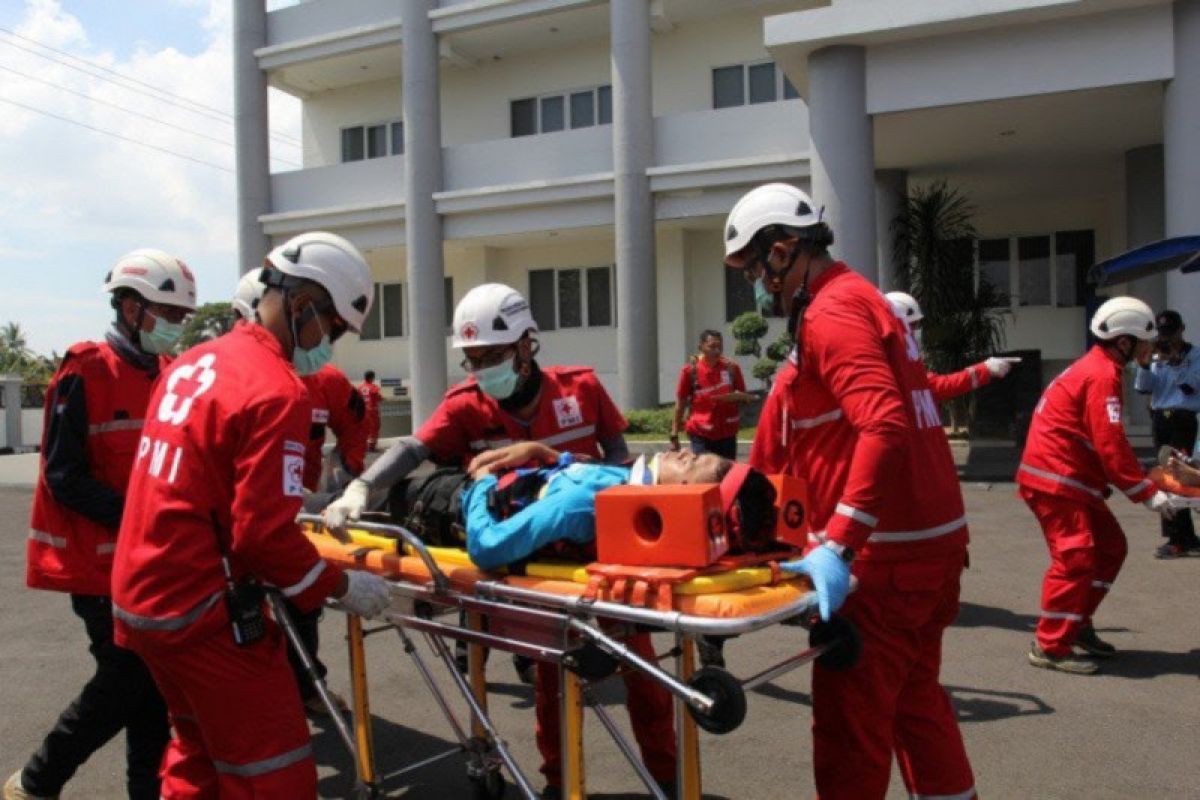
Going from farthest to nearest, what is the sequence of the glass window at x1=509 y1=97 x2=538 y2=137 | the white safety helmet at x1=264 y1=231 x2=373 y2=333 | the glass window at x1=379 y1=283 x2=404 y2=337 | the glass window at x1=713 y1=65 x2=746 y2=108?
the glass window at x1=379 y1=283 x2=404 y2=337
the glass window at x1=509 y1=97 x2=538 y2=137
the glass window at x1=713 y1=65 x2=746 y2=108
the white safety helmet at x1=264 y1=231 x2=373 y2=333

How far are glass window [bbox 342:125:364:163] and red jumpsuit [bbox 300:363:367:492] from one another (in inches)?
805

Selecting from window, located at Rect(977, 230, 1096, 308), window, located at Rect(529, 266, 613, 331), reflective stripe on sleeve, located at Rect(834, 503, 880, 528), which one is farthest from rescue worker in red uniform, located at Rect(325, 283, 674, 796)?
window, located at Rect(529, 266, 613, 331)

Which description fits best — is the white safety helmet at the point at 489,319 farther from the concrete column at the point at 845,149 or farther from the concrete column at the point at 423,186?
the concrete column at the point at 423,186

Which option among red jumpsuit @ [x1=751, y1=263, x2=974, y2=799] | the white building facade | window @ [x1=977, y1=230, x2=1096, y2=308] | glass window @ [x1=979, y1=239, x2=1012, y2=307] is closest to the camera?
red jumpsuit @ [x1=751, y1=263, x2=974, y2=799]

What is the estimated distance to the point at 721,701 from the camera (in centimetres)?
256

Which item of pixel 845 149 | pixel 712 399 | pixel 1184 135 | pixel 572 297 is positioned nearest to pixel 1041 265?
pixel 1184 135

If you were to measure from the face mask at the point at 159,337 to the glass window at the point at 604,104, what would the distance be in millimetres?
18253

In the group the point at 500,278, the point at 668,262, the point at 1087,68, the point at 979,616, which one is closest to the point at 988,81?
the point at 1087,68

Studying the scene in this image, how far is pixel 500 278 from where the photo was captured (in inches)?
925

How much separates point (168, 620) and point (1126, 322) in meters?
4.89

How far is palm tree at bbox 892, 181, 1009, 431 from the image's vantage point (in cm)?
1514

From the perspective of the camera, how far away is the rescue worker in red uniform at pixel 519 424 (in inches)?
157

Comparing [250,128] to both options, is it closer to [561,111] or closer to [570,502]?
[561,111]

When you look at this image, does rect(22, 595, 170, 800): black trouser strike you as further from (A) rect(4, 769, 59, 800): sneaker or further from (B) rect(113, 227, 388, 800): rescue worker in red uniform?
(B) rect(113, 227, 388, 800): rescue worker in red uniform
